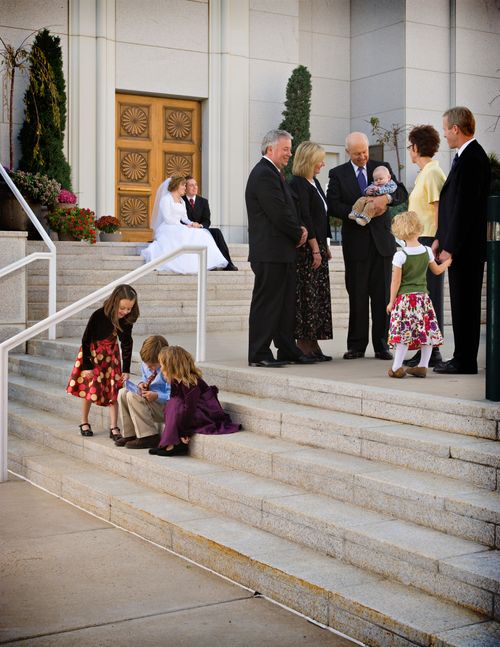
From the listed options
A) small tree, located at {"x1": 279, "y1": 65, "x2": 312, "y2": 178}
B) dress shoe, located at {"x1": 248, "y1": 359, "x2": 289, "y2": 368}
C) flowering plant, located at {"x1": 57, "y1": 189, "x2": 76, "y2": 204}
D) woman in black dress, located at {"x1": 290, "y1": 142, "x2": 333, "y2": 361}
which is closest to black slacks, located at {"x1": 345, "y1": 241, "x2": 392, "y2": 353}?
woman in black dress, located at {"x1": 290, "y1": 142, "x2": 333, "y2": 361}

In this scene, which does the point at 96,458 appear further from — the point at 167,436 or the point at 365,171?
the point at 365,171

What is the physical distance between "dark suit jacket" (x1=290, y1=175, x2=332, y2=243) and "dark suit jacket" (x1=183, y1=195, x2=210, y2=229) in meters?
5.81

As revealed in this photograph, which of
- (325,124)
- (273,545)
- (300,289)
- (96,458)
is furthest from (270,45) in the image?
(273,545)

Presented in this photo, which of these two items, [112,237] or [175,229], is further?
[112,237]

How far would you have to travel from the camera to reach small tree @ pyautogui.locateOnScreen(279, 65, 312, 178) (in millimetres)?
16953

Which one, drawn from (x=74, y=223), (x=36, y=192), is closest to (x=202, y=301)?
(x=74, y=223)

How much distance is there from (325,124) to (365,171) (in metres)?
10.5

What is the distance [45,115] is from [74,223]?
2.47 metres

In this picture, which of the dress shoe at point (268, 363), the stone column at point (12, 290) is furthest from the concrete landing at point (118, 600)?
the stone column at point (12, 290)

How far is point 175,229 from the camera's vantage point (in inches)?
525

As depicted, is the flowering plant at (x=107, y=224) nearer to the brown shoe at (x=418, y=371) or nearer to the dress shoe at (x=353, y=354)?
the dress shoe at (x=353, y=354)

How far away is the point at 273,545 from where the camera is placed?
494 centimetres

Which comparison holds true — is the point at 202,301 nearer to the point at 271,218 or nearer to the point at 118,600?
the point at 271,218

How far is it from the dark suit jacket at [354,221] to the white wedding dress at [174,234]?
4929mm
